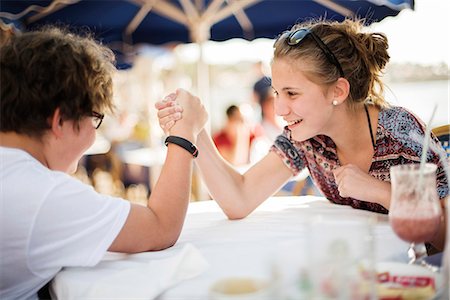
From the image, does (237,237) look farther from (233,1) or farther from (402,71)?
(402,71)

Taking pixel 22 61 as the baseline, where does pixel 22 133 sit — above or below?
below

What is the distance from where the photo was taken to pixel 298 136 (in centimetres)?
196

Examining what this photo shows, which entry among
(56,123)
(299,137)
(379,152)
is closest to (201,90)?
(299,137)

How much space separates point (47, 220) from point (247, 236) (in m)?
0.60

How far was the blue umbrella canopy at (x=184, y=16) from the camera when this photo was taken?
440cm

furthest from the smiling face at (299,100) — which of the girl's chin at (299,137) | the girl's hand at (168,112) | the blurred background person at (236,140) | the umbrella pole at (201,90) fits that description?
the blurred background person at (236,140)

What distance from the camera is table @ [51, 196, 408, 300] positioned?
1.18 metres

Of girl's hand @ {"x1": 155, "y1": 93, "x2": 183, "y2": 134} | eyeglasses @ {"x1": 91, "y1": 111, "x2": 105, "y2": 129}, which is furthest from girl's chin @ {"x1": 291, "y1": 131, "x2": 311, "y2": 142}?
eyeglasses @ {"x1": 91, "y1": 111, "x2": 105, "y2": 129}

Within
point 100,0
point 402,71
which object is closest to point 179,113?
point 100,0

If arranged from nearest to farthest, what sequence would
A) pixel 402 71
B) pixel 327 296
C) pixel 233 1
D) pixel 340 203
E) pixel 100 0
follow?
pixel 327 296 < pixel 340 203 < pixel 100 0 < pixel 233 1 < pixel 402 71

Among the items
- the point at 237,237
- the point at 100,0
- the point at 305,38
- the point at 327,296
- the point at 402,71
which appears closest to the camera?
the point at 327,296

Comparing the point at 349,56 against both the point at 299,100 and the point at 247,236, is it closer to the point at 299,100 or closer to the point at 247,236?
the point at 299,100

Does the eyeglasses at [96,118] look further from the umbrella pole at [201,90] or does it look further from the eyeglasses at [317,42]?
the umbrella pole at [201,90]

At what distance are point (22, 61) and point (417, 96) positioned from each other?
611 inches
